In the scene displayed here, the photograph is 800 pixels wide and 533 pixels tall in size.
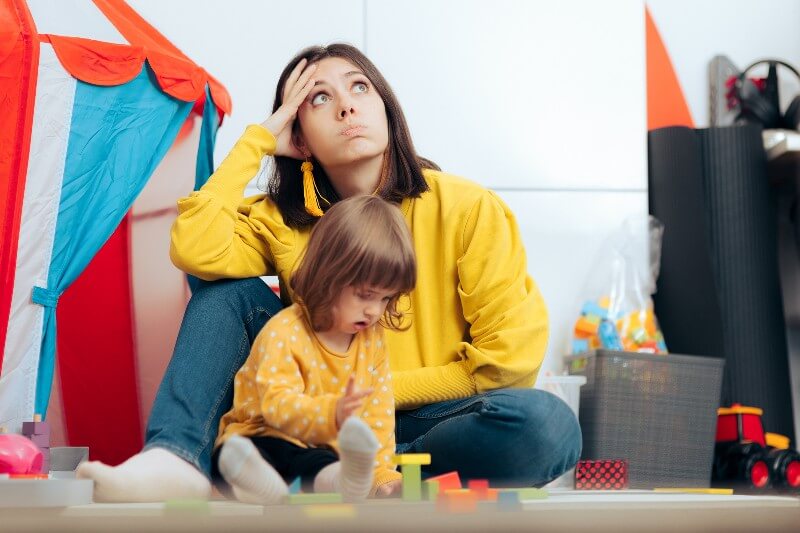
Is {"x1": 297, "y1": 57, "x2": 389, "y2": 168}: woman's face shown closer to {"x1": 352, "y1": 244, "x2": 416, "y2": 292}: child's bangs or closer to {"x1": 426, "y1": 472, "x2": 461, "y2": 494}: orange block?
{"x1": 352, "y1": 244, "x2": 416, "y2": 292}: child's bangs

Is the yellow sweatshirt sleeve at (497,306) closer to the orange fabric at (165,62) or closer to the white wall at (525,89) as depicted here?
the orange fabric at (165,62)

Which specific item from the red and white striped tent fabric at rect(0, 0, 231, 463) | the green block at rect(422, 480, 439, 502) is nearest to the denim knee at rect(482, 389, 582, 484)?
the green block at rect(422, 480, 439, 502)

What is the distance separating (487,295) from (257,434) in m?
0.38

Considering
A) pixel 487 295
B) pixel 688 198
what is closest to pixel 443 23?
pixel 688 198

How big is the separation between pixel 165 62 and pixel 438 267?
585 millimetres

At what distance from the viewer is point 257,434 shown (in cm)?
112

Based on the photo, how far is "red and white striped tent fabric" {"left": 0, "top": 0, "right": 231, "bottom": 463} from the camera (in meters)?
1.43

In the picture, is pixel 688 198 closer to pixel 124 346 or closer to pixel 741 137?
pixel 741 137

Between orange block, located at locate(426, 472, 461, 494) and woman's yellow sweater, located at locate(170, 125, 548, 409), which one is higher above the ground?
woman's yellow sweater, located at locate(170, 125, 548, 409)

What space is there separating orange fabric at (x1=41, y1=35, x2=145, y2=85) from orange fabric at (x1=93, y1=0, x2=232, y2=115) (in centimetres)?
4

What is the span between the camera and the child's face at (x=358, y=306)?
109cm

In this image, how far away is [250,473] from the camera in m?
0.88

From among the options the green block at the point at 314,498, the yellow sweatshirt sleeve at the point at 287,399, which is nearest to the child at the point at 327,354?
the yellow sweatshirt sleeve at the point at 287,399

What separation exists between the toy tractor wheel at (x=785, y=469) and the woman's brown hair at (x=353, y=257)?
1.15 metres
